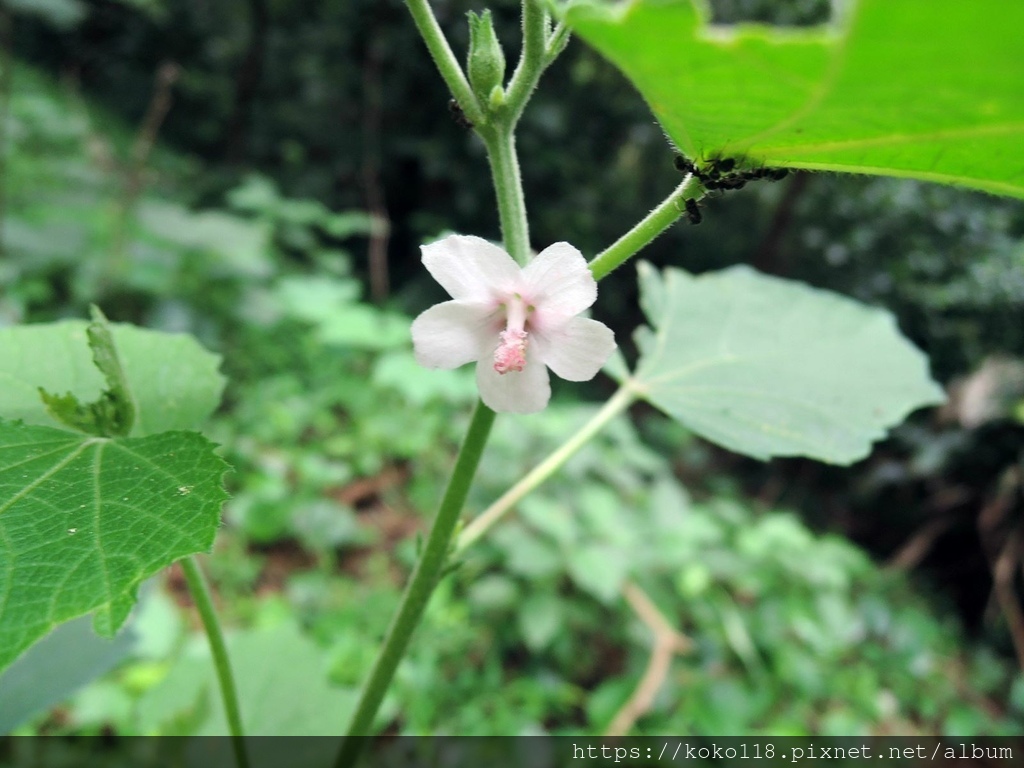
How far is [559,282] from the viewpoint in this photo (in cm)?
63

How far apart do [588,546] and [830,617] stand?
3.37ft

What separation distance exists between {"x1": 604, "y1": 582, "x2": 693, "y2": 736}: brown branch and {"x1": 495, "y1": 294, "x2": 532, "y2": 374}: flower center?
193cm

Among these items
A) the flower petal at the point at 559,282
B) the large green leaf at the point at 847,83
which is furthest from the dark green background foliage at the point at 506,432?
the flower petal at the point at 559,282

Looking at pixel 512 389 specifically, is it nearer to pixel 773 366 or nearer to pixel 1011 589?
pixel 773 366

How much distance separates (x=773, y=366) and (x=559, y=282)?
0.64 metres

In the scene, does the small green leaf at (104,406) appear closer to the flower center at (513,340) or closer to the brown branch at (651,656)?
the flower center at (513,340)

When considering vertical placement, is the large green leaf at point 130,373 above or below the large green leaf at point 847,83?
below

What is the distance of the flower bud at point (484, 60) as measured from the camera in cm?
60

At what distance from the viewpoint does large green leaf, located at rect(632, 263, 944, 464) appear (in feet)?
3.18

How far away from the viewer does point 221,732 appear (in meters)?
1.30

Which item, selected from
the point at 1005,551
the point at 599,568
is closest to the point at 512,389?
the point at 599,568

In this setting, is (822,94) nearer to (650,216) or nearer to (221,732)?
(650,216)

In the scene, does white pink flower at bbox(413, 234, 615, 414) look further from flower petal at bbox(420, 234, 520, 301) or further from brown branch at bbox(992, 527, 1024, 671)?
brown branch at bbox(992, 527, 1024, 671)

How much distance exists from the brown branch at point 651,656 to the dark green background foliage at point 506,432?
6cm
